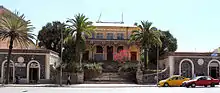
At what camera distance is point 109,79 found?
48.3 m

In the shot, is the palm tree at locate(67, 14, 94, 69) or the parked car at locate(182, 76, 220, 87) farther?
the palm tree at locate(67, 14, 94, 69)

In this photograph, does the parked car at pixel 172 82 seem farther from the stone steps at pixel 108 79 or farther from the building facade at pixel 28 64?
the building facade at pixel 28 64

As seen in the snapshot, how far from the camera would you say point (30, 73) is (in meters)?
46.2

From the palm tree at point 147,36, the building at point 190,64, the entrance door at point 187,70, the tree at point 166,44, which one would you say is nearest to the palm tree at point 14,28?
the palm tree at point 147,36

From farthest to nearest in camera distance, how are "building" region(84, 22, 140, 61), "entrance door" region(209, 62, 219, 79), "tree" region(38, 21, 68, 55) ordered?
1. "tree" region(38, 21, 68, 55)
2. "building" region(84, 22, 140, 61)
3. "entrance door" region(209, 62, 219, 79)

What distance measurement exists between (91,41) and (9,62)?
68.6ft

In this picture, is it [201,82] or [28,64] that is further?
[28,64]

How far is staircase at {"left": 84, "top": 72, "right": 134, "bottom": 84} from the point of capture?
4630cm

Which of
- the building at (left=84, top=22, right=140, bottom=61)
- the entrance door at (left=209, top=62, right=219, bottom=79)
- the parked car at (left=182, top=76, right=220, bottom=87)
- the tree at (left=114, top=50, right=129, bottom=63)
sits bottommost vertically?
the parked car at (left=182, top=76, right=220, bottom=87)

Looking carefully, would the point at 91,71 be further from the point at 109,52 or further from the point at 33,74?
the point at 109,52

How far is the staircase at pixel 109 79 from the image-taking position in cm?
4630

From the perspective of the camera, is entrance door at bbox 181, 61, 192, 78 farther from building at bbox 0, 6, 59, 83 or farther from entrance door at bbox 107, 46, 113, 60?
entrance door at bbox 107, 46, 113, 60

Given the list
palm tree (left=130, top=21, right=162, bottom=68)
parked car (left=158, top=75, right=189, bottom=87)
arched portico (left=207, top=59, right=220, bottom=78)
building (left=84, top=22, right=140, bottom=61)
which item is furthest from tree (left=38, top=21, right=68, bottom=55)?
parked car (left=158, top=75, right=189, bottom=87)

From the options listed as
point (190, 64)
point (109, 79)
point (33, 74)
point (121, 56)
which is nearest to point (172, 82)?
point (190, 64)
